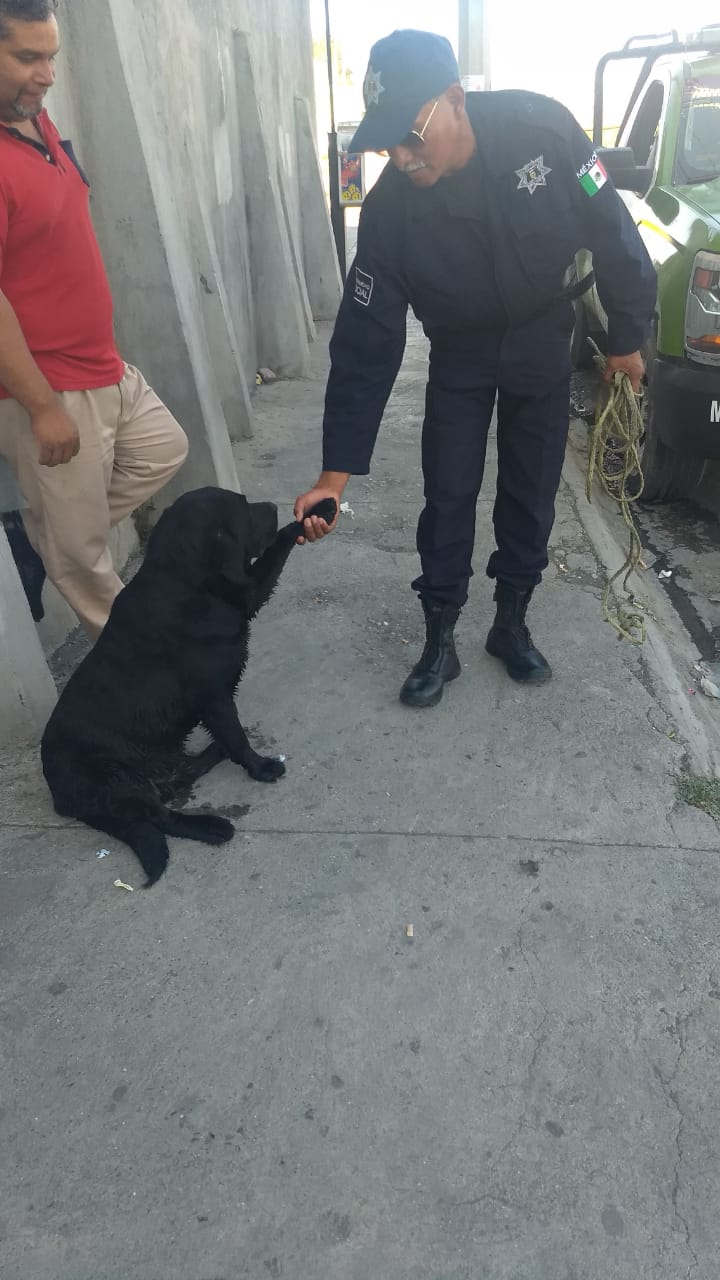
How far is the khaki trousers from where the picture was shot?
8.88 feet

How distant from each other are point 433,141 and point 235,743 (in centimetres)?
172

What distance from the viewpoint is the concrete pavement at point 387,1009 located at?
1633 millimetres

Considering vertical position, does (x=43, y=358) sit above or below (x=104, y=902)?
above

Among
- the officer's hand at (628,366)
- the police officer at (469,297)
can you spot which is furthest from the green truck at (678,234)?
the police officer at (469,297)

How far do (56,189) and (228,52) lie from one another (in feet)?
14.4

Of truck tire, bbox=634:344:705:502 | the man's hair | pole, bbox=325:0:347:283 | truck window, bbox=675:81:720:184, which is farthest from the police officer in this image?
pole, bbox=325:0:347:283

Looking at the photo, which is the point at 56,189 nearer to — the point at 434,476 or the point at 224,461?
the point at 434,476

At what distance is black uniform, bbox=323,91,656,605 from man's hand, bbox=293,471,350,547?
4cm

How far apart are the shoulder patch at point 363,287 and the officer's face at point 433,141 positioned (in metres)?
0.33

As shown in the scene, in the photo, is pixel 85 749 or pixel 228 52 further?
pixel 228 52

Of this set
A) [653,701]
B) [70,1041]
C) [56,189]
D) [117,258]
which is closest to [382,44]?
[56,189]

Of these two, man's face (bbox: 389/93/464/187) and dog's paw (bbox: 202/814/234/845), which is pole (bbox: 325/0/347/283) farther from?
dog's paw (bbox: 202/814/234/845)

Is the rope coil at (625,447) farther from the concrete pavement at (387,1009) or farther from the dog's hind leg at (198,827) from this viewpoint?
the dog's hind leg at (198,827)

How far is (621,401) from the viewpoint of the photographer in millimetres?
3006
